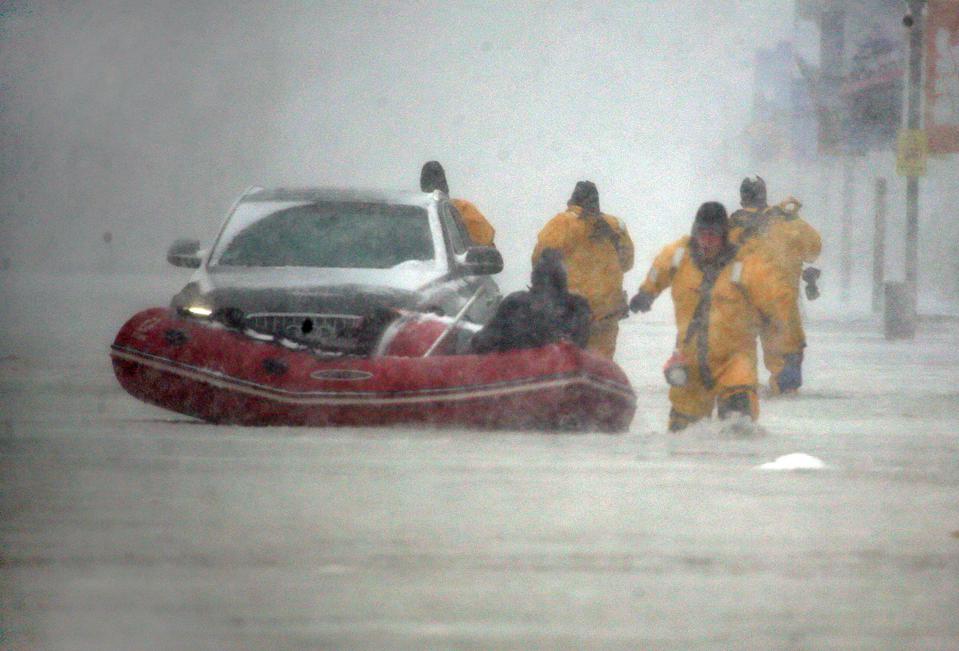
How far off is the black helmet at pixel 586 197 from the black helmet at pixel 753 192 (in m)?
1.27

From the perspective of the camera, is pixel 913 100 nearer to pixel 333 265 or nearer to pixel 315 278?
pixel 333 265

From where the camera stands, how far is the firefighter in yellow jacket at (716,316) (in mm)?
13070

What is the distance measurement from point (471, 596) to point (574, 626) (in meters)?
0.60

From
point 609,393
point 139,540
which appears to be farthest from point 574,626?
point 609,393

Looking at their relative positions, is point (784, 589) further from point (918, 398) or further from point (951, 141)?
point (951, 141)

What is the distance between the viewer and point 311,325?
13.8 m

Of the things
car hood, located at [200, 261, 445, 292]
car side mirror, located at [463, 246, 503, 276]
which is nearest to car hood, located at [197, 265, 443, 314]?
car hood, located at [200, 261, 445, 292]

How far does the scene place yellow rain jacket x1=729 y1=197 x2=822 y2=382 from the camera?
17531 mm

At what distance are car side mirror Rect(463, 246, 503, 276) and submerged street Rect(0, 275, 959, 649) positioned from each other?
1469mm

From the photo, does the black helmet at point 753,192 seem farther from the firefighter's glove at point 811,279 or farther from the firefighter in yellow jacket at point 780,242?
the firefighter's glove at point 811,279

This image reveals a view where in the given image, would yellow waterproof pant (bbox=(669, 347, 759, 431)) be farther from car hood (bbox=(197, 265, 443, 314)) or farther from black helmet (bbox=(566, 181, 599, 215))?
black helmet (bbox=(566, 181, 599, 215))

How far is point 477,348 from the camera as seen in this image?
13.5 metres

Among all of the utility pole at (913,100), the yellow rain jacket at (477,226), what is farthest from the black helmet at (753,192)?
the utility pole at (913,100)

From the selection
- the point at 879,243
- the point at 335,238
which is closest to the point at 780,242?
the point at 335,238
